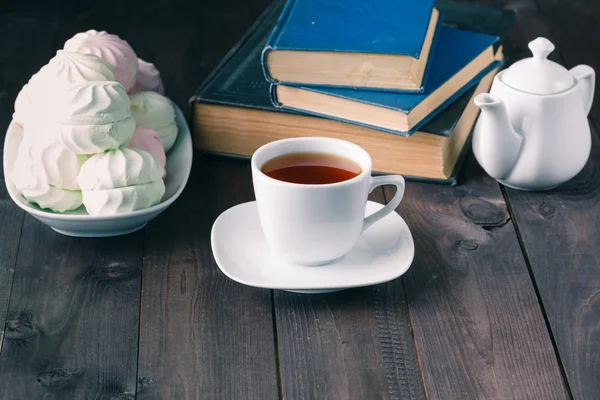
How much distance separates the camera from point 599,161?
1065mm

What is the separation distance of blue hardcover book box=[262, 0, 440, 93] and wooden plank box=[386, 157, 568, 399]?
0.45 ft

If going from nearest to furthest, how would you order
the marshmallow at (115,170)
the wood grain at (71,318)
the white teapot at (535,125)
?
the wood grain at (71,318), the marshmallow at (115,170), the white teapot at (535,125)

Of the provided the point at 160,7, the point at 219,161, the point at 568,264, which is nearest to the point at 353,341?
the point at 568,264

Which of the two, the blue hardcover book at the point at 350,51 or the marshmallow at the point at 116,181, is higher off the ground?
the blue hardcover book at the point at 350,51

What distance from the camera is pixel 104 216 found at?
2.74ft

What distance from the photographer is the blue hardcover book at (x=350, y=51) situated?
973mm

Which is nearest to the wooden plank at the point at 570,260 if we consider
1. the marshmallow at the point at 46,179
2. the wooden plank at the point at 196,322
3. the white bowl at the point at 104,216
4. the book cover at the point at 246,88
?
the book cover at the point at 246,88

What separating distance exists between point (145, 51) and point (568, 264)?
0.74m

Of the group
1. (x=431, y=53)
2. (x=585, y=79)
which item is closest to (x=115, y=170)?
(x=431, y=53)

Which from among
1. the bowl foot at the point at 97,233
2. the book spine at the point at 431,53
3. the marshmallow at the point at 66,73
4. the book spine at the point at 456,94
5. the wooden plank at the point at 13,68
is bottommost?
the wooden plank at the point at 13,68

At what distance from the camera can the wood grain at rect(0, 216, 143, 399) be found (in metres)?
0.73

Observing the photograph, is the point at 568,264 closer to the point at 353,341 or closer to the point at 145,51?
the point at 353,341

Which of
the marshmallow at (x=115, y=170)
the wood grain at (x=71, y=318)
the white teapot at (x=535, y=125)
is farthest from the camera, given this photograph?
the white teapot at (x=535, y=125)

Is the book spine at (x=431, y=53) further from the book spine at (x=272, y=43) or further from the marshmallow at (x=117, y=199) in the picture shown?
the marshmallow at (x=117, y=199)
